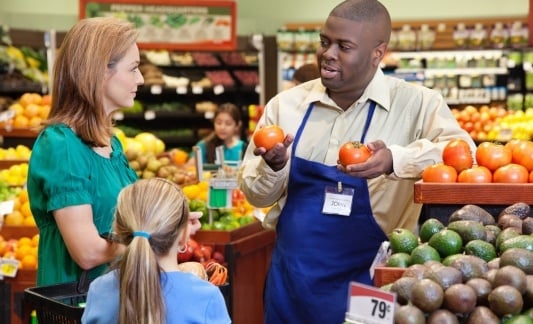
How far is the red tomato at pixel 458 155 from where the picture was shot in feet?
10.5

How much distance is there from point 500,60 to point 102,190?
9.93m

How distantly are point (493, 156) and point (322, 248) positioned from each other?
28.7 inches

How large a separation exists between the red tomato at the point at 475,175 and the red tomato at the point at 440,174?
3 centimetres

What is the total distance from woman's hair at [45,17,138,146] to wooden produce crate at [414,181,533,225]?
1009mm

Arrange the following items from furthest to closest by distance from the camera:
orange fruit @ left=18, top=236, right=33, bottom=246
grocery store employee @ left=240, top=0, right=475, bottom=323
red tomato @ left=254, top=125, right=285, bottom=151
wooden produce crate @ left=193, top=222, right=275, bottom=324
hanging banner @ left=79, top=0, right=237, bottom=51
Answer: hanging banner @ left=79, top=0, right=237, bottom=51 < wooden produce crate @ left=193, top=222, right=275, bottom=324 < orange fruit @ left=18, top=236, right=33, bottom=246 < grocery store employee @ left=240, top=0, right=475, bottom=323 < red tomato @ left=254, top=125, right=285, bottom=151

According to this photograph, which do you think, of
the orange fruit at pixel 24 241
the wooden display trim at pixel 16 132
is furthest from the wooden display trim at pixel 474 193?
the wooden display trim at pixel 16 132

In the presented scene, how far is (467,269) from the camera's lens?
7.79 ft

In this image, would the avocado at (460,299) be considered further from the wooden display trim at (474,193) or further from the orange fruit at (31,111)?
the orange fruit at (31,111)

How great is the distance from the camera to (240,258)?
19.0 feet

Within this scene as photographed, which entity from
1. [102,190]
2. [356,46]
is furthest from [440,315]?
[356,46]

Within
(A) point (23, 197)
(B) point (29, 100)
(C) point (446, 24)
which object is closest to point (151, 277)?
(A) point (23, 197)

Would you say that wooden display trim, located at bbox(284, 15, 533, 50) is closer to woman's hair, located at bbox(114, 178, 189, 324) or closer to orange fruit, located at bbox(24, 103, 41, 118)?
orange fruit, located at bbox(24, 103, 41, 118)

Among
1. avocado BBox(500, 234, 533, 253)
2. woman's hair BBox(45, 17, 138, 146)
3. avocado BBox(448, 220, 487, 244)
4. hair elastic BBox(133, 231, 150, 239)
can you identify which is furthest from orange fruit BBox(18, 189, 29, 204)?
avocado BBox(500, 234, 533, 253)

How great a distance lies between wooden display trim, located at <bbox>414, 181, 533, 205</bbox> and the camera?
3.07m
